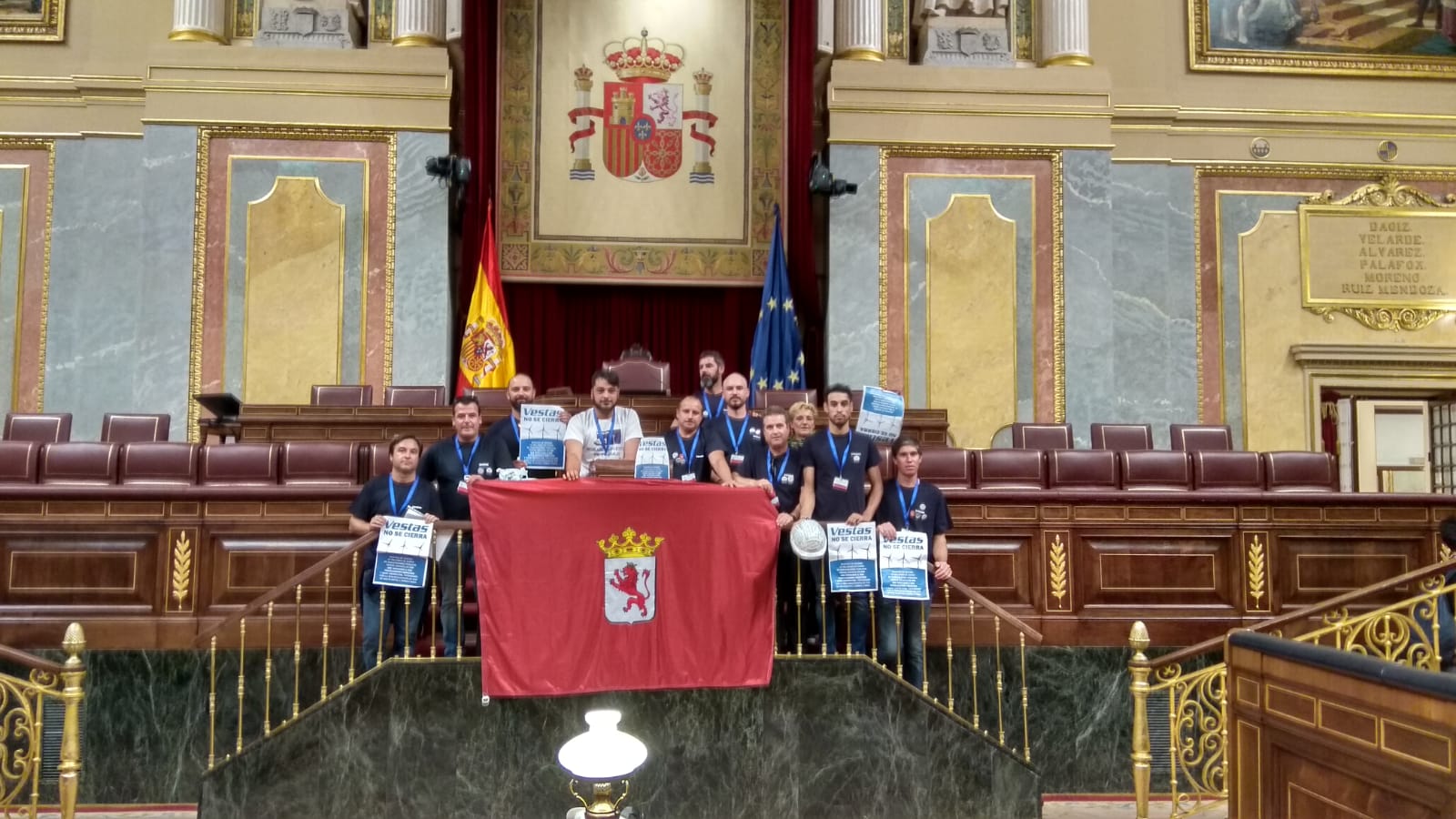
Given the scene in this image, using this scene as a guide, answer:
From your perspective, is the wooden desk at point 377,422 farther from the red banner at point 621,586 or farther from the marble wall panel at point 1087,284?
the red banner at point 621,586

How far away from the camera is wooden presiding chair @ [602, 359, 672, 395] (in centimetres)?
1104

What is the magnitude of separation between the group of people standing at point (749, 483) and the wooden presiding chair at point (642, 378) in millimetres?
3875

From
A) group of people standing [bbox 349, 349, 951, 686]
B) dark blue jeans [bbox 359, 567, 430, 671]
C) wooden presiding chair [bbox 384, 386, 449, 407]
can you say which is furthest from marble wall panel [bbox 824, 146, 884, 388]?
dark blue jeans [bbox 359, 567, 430, 671]

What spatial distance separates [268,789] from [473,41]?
26.7ft

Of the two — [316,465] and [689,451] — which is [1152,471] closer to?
[689,451]

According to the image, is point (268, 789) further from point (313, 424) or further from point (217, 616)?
point (313, 424)

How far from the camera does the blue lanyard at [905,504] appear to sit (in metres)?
6.86

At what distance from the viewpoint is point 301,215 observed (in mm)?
12070

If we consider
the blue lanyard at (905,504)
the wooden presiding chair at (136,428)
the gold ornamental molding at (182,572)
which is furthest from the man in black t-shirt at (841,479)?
the wooden presiding chair at (136,428)

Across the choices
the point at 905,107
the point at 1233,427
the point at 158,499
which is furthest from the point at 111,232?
the point at 1233,427

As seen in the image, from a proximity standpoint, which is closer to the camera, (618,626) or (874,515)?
(618,626)

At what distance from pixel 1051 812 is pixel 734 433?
264 cm

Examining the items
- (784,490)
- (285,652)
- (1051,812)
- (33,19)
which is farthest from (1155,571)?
(33,19)

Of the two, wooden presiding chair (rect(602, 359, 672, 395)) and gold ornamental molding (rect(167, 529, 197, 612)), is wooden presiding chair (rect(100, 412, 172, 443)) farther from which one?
wooden presiding chair (rect(602, 359, 672, 395))
